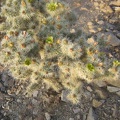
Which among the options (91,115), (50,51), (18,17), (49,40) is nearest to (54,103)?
(91,115)

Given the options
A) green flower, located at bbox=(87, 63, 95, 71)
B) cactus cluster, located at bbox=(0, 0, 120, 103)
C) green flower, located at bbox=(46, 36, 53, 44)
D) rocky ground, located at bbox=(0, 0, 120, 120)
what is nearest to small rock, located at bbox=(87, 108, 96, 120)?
rocky ground, located at bbox=(0, 0, 120, 120)

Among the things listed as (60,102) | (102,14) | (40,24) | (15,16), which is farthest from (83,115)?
(102,14)

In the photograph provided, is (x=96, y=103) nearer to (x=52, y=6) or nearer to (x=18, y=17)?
(x=52, y=6)

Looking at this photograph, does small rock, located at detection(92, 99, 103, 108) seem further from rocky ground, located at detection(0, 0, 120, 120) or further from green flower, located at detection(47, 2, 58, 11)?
green flower, located at detection(47, 2, 58, 11)

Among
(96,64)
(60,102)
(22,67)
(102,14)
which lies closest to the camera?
(96,64)

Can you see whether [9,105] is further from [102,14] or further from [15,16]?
[102,14]

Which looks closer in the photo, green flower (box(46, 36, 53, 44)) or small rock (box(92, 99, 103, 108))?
green flower (box(46, 36, 53, 44))

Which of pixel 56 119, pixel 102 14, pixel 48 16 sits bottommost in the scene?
pixel 56 119

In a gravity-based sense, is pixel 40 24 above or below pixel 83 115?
above

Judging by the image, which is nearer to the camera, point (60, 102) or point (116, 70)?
point (116, 70)
